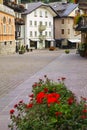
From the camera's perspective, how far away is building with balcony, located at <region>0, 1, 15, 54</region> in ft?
Answer: 188

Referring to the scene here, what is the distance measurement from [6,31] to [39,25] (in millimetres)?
31975

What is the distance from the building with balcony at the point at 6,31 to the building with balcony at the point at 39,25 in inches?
813

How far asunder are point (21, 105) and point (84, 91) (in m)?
8.16

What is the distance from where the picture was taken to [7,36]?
6119 cm

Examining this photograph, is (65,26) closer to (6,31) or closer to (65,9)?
(65,9)

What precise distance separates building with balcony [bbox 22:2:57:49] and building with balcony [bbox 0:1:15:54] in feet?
67.7

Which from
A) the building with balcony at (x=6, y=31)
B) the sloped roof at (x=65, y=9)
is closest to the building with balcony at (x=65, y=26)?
the sloped roof at (x=65, y=9)

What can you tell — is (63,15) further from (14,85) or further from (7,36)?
(14,85)

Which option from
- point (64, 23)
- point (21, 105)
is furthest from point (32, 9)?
point (21, 105)

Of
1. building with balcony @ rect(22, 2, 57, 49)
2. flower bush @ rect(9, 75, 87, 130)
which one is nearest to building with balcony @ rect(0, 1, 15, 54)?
building with balcony @ rect(22, 2, 57, 49)

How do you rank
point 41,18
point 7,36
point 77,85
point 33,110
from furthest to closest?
1. point 41,18
2. point 7,36
3. point 77,85
4. point 33,110

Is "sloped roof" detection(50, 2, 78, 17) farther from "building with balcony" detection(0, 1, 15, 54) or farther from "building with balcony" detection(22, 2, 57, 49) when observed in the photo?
"building with balcony" detection(0, 1, 15, 54)

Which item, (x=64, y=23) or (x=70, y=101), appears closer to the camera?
(x=70, y=101)

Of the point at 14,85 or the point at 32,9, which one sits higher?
the point at 32,9
